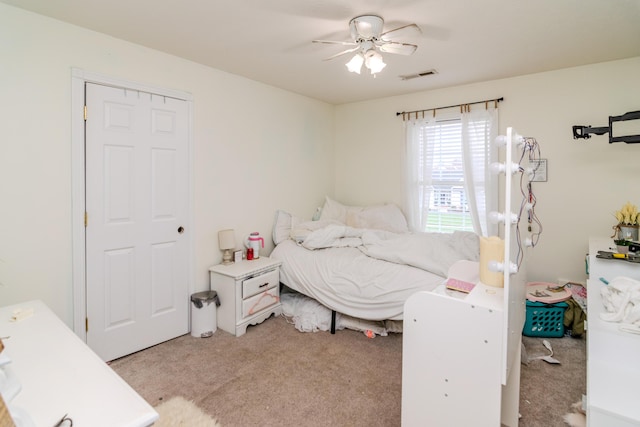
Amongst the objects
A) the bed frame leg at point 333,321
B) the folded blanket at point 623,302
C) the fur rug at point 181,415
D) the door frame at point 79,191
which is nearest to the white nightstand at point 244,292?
the bed frame leg at point 333,321

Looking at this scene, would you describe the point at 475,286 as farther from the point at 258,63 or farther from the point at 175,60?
the point at 175,60

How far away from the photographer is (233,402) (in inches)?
78.0

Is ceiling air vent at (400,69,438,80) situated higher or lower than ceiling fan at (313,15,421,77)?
higher

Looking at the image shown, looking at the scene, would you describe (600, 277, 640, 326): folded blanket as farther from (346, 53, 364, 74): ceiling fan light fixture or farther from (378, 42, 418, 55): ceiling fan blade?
(346, 53, 364, 74): ceiling fan light fixture

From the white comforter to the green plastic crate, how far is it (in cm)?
66

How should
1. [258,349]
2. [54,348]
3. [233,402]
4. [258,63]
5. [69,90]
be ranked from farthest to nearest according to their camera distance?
[258,63] < [258,349] < [69,90] < [233,402] < [54,348]

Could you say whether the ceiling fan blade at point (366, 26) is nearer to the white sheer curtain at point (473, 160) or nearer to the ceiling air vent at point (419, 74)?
the ceiling air vent at point (419, 74)

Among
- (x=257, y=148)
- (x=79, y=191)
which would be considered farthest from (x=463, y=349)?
(x=257, y=148)

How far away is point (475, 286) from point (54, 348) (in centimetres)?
177

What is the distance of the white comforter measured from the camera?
9.02ft

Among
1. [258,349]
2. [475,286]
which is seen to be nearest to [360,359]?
[258,349]

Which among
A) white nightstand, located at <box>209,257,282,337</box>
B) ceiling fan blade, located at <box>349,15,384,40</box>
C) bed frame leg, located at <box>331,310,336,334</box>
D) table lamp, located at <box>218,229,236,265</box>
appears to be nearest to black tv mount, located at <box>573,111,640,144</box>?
ceiling fan blade, located at <box>349,15,384,40</box>

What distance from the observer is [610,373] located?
123cm

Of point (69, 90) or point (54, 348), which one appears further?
point (69, 90)
